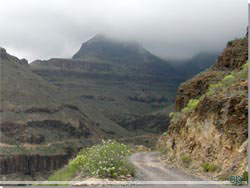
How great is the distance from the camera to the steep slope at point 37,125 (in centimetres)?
8412

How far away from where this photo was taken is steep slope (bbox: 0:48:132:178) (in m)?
84.1

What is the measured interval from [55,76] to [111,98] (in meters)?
29.9

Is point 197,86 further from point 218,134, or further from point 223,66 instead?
point 218,134

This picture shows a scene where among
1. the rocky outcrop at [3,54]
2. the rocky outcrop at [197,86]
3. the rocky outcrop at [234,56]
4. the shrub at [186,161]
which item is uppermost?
the rocky outcrop at [3,54]

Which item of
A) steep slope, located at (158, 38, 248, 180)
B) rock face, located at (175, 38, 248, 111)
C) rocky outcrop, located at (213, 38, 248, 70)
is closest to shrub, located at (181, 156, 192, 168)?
steep slope, located at (158, 38, 248, 180)

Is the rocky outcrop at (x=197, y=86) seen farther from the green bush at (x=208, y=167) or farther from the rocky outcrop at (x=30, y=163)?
the rocky outcrop at (x=30, y=163)

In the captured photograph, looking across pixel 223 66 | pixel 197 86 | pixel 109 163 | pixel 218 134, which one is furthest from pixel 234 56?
pixel 109 163

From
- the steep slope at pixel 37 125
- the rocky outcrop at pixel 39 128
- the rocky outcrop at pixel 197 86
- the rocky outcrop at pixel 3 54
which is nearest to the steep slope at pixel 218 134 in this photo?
the rocky outcrop at pixel 197 86

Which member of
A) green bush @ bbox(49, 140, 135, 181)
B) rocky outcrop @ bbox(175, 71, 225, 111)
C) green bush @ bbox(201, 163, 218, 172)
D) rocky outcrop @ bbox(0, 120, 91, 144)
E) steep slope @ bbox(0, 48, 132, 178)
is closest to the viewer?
green bush @ bbox(49, 140, 135, 181)

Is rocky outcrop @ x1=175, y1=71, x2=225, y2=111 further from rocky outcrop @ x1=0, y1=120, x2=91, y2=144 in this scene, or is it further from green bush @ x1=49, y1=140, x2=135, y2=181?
rocky outcrop @ x1=0, y1=120, x2=91, y2=144

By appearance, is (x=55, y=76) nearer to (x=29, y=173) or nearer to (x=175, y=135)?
(x=29, y=173)

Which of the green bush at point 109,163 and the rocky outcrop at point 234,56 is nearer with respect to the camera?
the green bush at point 109,163

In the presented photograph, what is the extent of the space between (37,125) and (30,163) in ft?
74.4

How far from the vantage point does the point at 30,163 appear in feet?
267
